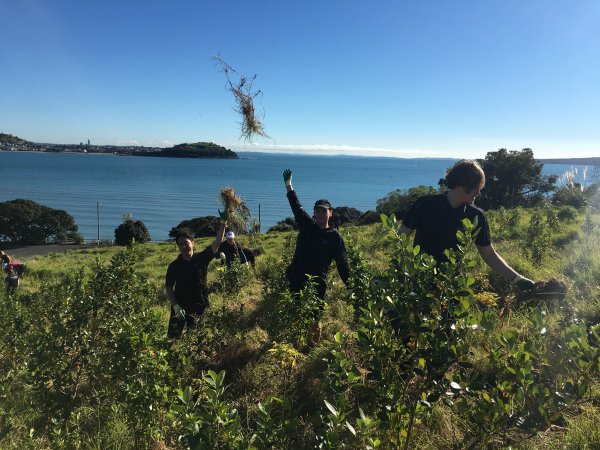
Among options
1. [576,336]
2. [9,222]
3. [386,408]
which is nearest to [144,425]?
[386,408]

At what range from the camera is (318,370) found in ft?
11.9

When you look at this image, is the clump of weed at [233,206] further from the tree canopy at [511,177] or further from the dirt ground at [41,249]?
the tree canopy at [511,177]

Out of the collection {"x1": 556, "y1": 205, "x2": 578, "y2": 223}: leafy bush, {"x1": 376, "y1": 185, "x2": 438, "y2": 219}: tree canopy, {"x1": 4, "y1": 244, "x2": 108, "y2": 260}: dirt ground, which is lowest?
{"x1": 4, "y1": 244, "x2": 108, "y2": 260}: dirt ground

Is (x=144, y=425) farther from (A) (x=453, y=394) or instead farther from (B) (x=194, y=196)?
Answer: (B) (x=194, y=196)

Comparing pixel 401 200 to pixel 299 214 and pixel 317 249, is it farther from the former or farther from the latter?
pixel 317 249

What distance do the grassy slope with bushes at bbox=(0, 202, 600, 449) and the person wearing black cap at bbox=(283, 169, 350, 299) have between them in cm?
26

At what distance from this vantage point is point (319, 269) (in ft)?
15.1

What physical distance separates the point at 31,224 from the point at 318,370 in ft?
178

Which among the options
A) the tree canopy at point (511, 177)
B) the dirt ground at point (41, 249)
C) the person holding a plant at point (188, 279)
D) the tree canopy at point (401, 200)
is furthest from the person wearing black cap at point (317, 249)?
the tree canopy at point (511, 177)

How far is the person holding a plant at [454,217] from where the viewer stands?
3.29 m

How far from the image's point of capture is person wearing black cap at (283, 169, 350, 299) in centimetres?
451

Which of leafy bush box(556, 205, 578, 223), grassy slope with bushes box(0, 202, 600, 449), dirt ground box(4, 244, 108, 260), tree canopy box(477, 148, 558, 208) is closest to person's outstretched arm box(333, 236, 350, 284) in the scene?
grassy slope with bushes box(0, 202, 600, 449)

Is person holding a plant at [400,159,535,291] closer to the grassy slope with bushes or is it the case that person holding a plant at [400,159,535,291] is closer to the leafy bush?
the grassy slope with bushes

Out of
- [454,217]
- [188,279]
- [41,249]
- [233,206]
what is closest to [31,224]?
[41,249]
